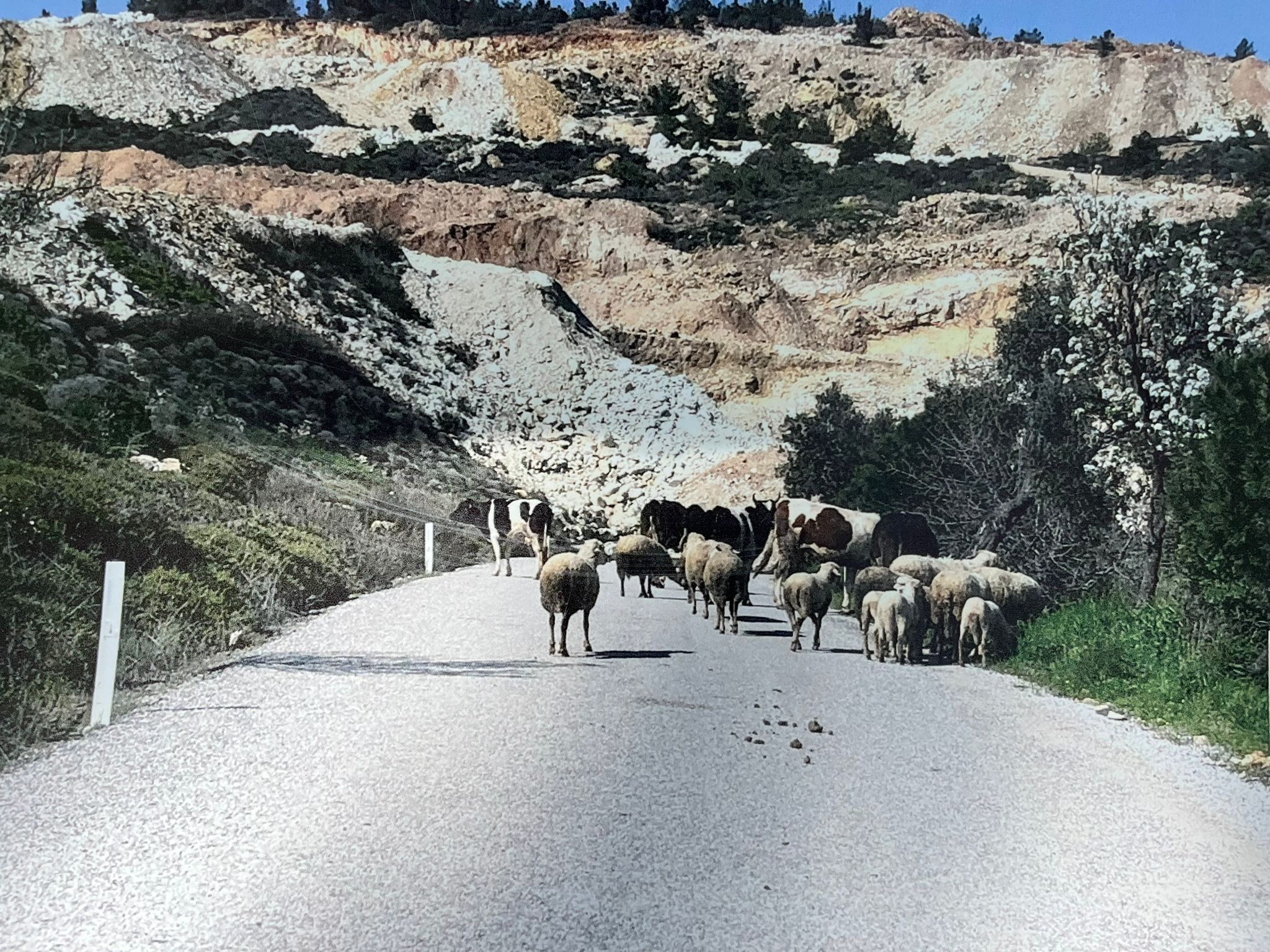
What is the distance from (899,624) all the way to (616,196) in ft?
8.40

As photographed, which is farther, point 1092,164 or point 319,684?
point 1092,164

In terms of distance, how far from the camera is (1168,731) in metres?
4.58

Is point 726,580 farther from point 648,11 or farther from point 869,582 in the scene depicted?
point 648,11

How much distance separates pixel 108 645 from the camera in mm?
3908

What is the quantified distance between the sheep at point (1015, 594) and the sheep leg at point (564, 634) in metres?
2.08

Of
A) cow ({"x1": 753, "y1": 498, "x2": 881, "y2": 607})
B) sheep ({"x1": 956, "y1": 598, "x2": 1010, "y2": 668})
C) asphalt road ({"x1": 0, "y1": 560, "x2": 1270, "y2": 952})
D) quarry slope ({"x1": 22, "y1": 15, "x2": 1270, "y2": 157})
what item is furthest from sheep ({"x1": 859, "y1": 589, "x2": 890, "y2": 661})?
quarry slope ({"x1": 22, "y1": 15, "x2": 1270, "y2": 157})

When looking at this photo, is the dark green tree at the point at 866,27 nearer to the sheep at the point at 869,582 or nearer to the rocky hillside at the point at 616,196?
the rocky hillside at the point at 616,196

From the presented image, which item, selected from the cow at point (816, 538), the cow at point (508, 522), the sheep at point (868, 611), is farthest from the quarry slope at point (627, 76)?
the sheep at point (868, 611)

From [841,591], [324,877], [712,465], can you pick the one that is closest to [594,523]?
[712,465]

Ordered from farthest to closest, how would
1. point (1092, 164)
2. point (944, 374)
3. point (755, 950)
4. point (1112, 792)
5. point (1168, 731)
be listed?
point (1092, 164), point (944, 374), point (1168, 731), point (1112, 792), point (755, 950)

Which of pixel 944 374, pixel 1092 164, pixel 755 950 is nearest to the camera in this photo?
pixel 755 950

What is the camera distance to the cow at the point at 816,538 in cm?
528

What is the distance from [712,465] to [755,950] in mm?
2483

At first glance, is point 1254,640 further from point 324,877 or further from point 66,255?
point 66,255
